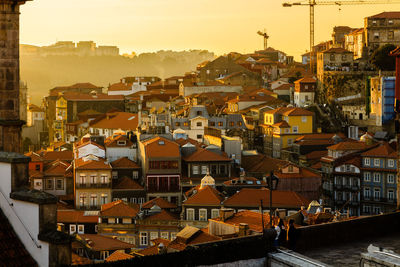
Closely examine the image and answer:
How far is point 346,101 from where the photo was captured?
221ft

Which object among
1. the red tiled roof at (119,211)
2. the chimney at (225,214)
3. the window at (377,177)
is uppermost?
the chimney at (225,214)

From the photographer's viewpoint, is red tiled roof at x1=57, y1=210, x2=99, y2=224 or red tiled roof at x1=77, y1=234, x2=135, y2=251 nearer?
red tiled roof at x1=77, y1=234, x2=135, y2=251

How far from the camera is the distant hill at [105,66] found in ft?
600

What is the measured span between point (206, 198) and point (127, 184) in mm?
6334

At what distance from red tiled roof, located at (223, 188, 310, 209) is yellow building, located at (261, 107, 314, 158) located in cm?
2199

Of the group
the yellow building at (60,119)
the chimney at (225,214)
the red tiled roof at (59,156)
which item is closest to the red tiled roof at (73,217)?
the chimney at (225,214)

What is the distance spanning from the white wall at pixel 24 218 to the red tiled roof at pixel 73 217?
2950 centimetres

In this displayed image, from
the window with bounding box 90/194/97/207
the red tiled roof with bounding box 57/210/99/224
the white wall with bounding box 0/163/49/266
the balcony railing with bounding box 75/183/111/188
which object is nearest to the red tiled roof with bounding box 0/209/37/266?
the white wall with bounding box 0/163/49/266

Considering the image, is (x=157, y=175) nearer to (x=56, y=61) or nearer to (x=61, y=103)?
(x=61, y=103)

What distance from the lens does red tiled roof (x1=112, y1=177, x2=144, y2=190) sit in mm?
41625

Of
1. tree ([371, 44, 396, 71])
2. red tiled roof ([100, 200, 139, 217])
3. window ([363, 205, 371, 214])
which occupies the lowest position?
window ([363, 205, 371, 214])

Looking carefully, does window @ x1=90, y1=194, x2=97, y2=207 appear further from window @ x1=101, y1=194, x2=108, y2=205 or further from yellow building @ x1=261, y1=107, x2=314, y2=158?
yellow building @ x1=261, y1=107, x2=314, y2=158

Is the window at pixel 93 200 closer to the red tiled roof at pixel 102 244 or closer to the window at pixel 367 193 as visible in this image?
the red tiled roof at pixel 102 244

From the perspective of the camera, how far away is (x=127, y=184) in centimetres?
4188
